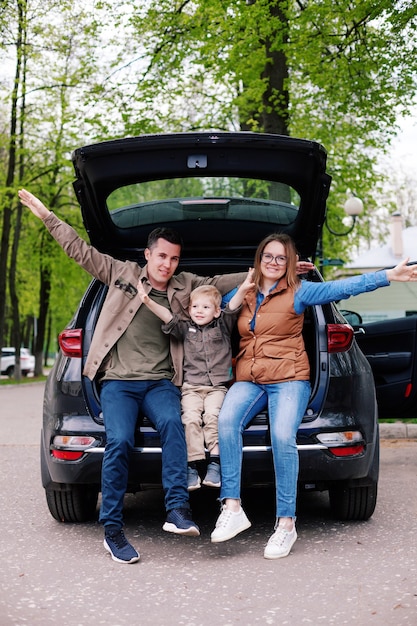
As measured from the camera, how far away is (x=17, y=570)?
4250 millimetres

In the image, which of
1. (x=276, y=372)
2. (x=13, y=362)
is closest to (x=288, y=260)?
(x=276, y=372)

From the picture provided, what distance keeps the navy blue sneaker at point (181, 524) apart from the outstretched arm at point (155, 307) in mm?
1104

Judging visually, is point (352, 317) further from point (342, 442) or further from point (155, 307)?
point (155, 307)

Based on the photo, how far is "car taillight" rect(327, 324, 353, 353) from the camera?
4.92 metres

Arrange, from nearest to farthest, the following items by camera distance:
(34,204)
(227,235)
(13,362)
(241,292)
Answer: (241,292)
(34,204)
(227,235)
(13,362)

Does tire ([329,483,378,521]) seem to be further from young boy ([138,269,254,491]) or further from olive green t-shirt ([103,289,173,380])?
olive green t-shirt ([103,289,173,380])

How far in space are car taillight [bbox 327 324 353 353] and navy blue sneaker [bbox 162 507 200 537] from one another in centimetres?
123

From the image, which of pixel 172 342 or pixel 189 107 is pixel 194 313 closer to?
→ pixel 172 342

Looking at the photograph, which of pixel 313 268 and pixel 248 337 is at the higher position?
pixel 313 268

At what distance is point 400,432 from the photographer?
8.90 m

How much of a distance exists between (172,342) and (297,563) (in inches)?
58.3

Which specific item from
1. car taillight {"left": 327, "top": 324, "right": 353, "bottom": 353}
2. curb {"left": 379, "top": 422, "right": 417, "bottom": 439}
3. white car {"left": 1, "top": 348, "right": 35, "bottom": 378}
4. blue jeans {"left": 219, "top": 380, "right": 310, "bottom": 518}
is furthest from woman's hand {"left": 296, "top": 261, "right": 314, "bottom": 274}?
white car {"left": 1, "top": 348, "right": 35, "bottom": 378}

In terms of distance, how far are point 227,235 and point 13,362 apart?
36.2 metres

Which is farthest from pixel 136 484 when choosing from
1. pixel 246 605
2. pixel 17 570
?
pixel 246 605
